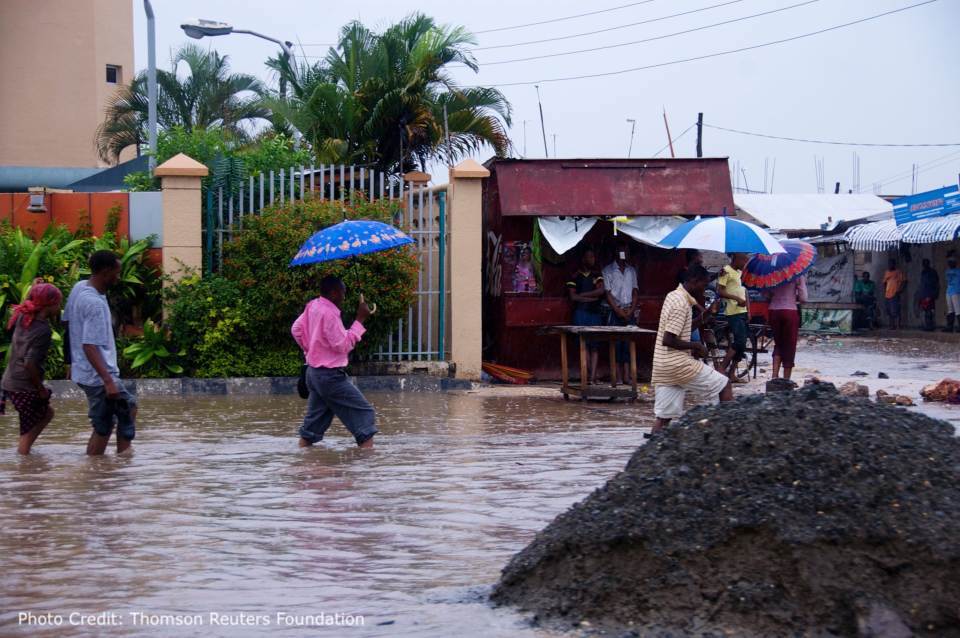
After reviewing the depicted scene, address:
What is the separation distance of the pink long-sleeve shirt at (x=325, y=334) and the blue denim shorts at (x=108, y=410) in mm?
1511

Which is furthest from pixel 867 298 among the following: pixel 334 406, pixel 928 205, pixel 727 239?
pixel 334 406

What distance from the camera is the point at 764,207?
38.2 metres

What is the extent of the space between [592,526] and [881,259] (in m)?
30.5

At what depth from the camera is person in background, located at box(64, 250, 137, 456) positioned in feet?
30.1

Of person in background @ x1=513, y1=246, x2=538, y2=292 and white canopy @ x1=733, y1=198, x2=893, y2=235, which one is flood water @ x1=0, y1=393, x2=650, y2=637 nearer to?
person in background @ x1=513, y1=246, x2=538, y2=292

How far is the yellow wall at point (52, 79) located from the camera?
33.5 metres

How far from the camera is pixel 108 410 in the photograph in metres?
9.50

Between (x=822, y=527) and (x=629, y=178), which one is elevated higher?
(x=629, y=178)

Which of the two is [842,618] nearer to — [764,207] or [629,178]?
[629,178]

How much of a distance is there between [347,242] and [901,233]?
69.2 ft

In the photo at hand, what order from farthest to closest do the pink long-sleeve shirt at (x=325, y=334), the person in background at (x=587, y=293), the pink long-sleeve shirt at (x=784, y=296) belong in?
the person in background at (x=587, y=293) < the pink long-sleeve shirt at (x=784, y=296) < the pink long-sleeve shirt at (x=325, y=334)

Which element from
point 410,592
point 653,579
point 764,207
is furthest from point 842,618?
point 764,207

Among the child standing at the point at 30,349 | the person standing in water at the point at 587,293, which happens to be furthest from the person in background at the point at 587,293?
the child standing at the point at 30,349

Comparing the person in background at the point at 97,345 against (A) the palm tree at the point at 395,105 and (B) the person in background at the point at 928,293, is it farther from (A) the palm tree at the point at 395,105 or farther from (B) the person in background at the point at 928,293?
(B) the person in background at the point at 928,293
